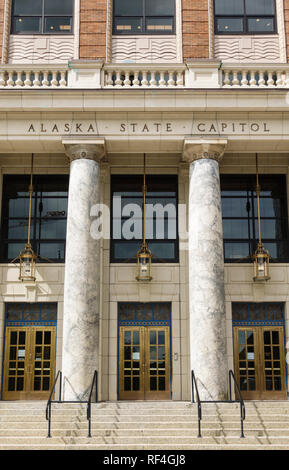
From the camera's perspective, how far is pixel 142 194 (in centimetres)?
1927

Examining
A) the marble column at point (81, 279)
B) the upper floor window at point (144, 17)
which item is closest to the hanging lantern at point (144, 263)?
the marble column at point (81, 279)

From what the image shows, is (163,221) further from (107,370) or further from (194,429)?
(194,429)

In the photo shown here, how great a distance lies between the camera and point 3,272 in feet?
60.8

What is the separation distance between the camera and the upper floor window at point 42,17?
19.3 metres

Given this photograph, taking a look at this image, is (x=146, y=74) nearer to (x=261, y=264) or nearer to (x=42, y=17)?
(x=42, y=17)

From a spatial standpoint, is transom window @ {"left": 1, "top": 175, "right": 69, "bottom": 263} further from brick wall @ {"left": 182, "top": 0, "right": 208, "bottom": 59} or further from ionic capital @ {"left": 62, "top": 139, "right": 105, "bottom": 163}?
brick wall @ {"left": 182, "top": 0, "right": 208, "bottom": 59}

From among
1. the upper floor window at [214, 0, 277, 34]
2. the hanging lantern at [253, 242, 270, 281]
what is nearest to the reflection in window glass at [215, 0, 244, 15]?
the upper floor window at [214, 0, 277, 34]

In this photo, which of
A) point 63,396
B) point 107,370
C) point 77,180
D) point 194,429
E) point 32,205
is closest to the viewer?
point 194,429

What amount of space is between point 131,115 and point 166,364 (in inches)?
299

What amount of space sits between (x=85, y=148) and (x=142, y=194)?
3353 mm

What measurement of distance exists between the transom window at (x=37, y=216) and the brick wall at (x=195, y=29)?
5743 millimetres

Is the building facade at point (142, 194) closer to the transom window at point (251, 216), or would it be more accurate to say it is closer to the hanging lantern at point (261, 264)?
the transom window at point (251, 216)

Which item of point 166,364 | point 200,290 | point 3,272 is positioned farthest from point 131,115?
point 166,364

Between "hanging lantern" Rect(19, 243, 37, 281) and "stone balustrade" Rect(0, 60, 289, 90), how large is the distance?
4.88 m
